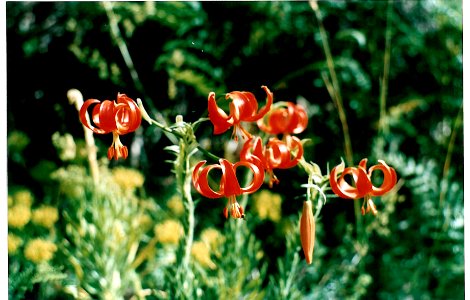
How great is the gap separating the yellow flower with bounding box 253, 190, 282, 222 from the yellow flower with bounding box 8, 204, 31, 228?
20.1 inches

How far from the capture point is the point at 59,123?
1.54 meters

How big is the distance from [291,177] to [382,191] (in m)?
0.73

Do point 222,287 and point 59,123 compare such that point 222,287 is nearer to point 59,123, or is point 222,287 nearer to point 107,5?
point 59,123

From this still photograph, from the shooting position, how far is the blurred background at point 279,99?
1.52 m

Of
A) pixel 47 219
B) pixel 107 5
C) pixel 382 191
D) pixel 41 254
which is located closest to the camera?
pixel 382 191

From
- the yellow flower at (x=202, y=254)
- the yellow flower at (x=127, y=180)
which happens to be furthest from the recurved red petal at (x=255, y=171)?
the yellow flower at (x=127, y=180)

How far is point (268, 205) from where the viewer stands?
1.52m

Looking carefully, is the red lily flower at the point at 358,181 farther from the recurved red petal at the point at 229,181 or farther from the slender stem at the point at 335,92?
the slender stem at the point at 335,92

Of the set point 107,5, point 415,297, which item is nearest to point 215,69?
point 107,5

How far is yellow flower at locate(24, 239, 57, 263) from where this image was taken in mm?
1244

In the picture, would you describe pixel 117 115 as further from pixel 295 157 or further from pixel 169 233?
pixel 169 233

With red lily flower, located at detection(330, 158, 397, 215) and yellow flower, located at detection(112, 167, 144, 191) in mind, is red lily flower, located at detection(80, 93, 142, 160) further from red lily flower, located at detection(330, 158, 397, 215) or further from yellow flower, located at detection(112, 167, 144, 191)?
yellow flower, located at detection(112, 167, 144, 191)

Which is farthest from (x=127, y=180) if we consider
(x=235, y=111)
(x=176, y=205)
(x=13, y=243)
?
(x=235, y=111)

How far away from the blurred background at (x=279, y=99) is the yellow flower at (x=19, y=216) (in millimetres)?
46
